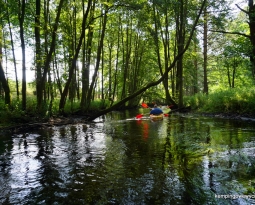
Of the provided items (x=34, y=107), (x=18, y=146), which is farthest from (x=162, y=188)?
(x=34, y=107)

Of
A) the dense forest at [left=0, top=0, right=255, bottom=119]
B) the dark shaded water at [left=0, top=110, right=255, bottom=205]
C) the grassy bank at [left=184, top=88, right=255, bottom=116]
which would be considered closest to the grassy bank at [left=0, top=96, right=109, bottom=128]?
the dense forest at [left=0, top=0, right=255, bottom=119]

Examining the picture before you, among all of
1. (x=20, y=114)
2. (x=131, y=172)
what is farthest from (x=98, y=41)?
(x=131, y=172)

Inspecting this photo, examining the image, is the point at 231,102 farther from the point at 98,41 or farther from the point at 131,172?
the point at 98,41

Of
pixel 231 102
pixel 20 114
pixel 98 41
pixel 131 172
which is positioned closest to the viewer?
pixel 131 172

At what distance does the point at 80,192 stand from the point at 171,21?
2164 cm

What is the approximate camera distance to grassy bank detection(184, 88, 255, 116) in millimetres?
12906

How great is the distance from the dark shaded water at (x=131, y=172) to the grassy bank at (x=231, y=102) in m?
6.13

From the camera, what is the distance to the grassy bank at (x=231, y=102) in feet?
42.3

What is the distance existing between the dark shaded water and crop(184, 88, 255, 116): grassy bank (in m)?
6.13

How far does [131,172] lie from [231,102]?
39.7ft

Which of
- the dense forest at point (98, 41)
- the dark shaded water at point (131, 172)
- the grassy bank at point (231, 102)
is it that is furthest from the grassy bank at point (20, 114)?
the grassy bank at point (231, 102)

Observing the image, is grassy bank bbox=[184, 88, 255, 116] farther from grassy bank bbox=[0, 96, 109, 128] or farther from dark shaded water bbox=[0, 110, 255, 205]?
grassy bank bbox=[0, 96, 109, 128]

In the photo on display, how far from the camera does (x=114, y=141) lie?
8008mm

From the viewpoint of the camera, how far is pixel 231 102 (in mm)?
14477
